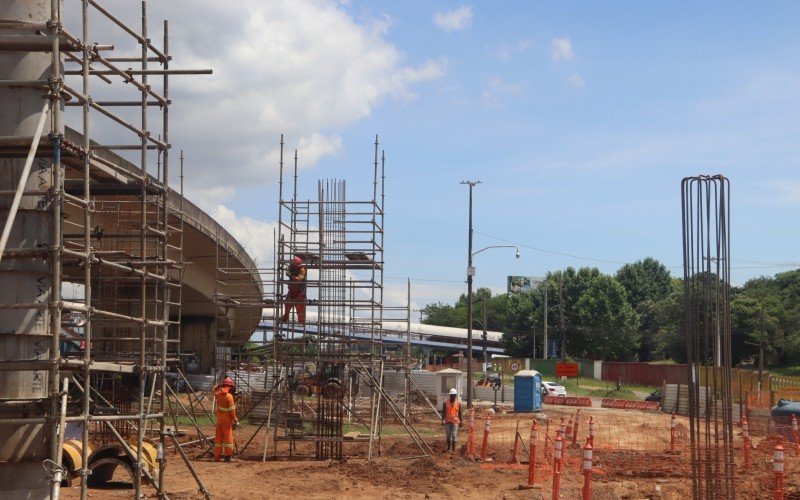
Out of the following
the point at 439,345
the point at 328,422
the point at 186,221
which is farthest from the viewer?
the point at 439,345

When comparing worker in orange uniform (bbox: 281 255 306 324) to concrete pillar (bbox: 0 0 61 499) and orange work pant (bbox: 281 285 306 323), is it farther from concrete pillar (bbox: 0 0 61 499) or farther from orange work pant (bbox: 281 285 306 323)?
concrete pillar (bbox: 0 0 61 499)

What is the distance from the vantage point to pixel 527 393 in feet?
129

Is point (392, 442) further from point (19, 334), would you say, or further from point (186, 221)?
point (19, 334)

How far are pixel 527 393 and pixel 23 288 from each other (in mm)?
31227

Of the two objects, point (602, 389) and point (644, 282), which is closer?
point (602, 389)

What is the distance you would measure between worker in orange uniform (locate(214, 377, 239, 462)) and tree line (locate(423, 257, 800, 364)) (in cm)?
6110

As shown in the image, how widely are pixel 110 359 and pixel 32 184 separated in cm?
716

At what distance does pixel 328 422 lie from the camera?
20.8 metres

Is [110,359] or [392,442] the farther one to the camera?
[392,442]

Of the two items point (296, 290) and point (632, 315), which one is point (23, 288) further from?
point (632, 315)

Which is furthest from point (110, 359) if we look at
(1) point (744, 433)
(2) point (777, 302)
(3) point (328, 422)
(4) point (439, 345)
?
(4) point (439, 345)

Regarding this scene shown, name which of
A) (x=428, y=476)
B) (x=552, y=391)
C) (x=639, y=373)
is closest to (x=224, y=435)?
(x=428, y=476)

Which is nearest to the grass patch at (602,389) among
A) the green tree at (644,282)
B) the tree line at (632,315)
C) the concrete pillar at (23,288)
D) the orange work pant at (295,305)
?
the tree line at (632,315)

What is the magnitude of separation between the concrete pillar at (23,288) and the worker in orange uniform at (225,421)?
395 inches
